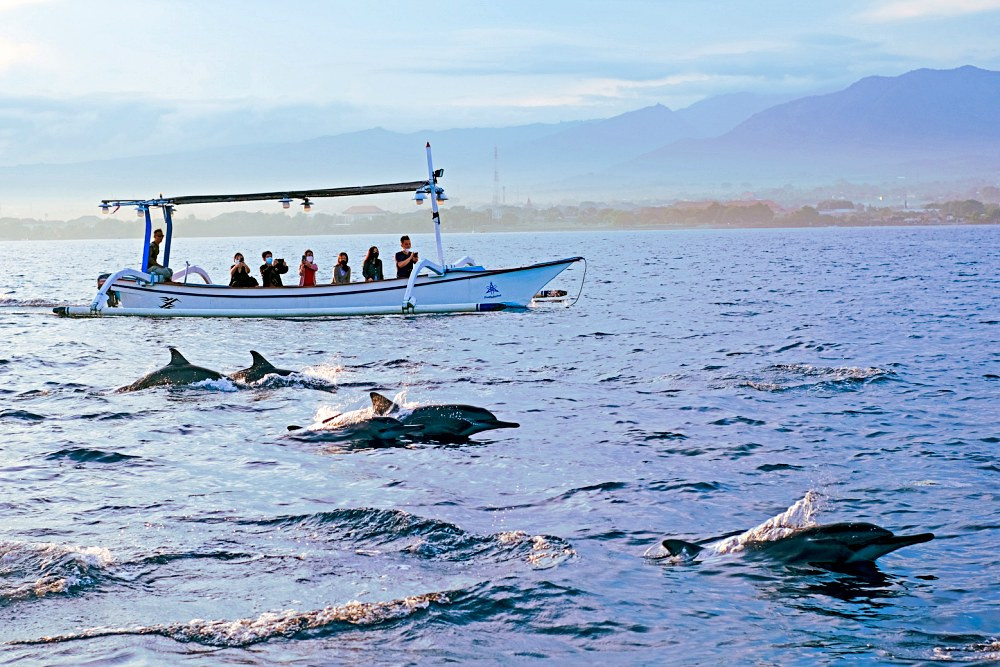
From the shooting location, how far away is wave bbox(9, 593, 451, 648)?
333 inches

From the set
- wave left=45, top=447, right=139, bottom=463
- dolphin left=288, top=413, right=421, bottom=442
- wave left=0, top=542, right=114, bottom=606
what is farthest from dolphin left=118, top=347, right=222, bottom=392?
wave left=0, top=542, right=114, bottom=606

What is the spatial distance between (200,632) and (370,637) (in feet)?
4.26

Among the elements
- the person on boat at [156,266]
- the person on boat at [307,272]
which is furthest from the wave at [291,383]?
the person on boat at [156,266]

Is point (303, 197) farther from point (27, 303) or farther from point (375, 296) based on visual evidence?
point (27, 303)

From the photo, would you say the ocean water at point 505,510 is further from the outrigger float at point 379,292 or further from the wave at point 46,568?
the outrigger float at point 379,292

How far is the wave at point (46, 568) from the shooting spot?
9.53m

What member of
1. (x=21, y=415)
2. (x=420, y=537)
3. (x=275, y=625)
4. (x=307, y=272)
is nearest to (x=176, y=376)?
(x=21, y=415)

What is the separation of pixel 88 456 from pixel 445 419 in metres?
5.05

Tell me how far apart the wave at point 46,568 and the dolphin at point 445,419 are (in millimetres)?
6425

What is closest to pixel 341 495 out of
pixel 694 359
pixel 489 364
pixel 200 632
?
pixel 200 632

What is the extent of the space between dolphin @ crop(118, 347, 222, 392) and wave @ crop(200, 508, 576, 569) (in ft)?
33.6

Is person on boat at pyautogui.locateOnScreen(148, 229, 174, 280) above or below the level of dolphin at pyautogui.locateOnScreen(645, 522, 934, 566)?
above

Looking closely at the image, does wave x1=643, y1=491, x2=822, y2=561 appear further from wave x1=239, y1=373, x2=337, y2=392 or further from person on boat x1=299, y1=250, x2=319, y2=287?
person on boat x1=299, y1=250, x2=319, y2=287

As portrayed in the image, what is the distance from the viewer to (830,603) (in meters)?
9.15
